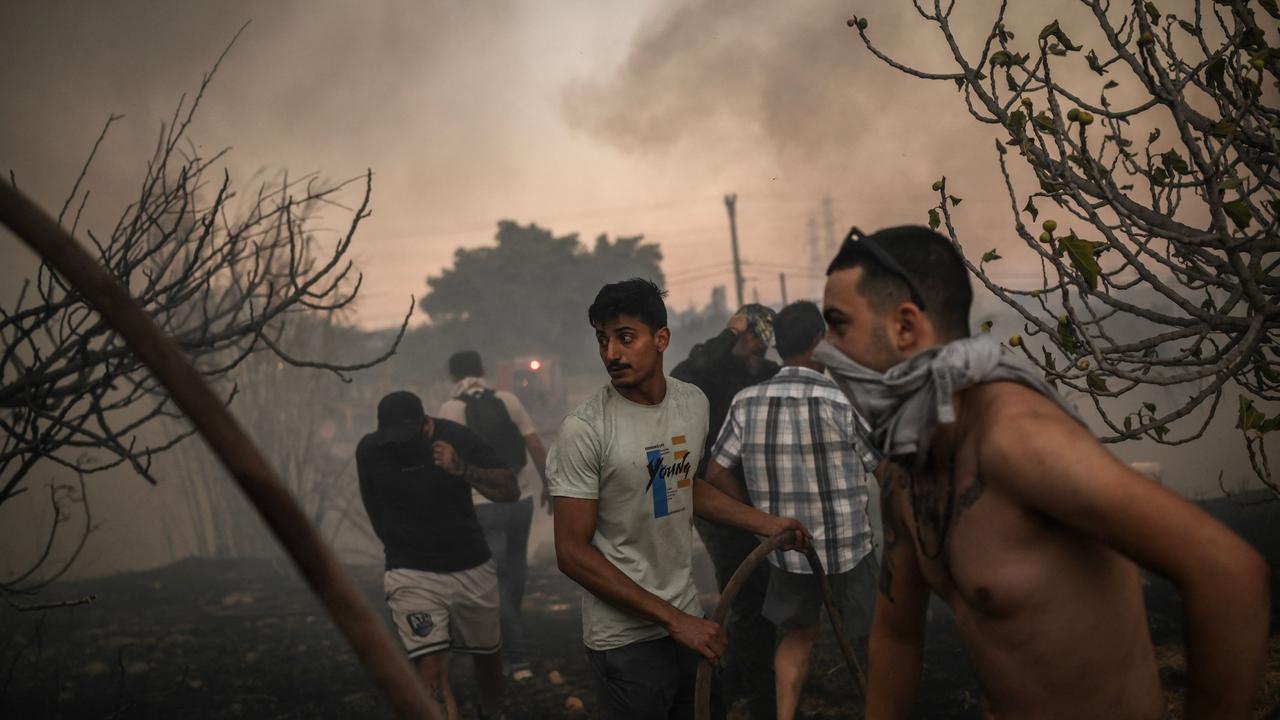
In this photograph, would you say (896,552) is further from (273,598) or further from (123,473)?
(123,473)

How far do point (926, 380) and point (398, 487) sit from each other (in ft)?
12.1

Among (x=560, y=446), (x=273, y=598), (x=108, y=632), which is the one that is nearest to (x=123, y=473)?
(x=273, y=598)

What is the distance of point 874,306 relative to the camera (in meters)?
1.82

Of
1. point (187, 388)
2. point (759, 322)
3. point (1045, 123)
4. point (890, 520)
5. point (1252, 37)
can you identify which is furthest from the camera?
point (759, 322)

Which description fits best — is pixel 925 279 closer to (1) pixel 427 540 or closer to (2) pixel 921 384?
(2) pixel 921 384

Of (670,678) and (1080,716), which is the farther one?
(670,678)

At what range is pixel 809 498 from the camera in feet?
14.5

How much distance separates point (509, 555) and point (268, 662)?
7.93 feet

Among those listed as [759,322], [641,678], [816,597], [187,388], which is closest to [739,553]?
[816,597]

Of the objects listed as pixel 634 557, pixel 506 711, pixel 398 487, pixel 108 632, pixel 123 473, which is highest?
pixel 123 473

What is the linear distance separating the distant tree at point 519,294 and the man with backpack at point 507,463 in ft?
90.8

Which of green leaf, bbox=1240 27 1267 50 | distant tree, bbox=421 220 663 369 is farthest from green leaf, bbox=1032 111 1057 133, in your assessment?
distant tree, bbox=421 220 663 369

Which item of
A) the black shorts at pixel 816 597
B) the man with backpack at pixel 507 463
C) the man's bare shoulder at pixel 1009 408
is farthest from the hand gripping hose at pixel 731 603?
the man with backpack at pixel 507 463

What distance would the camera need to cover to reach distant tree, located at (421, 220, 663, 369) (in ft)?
114
